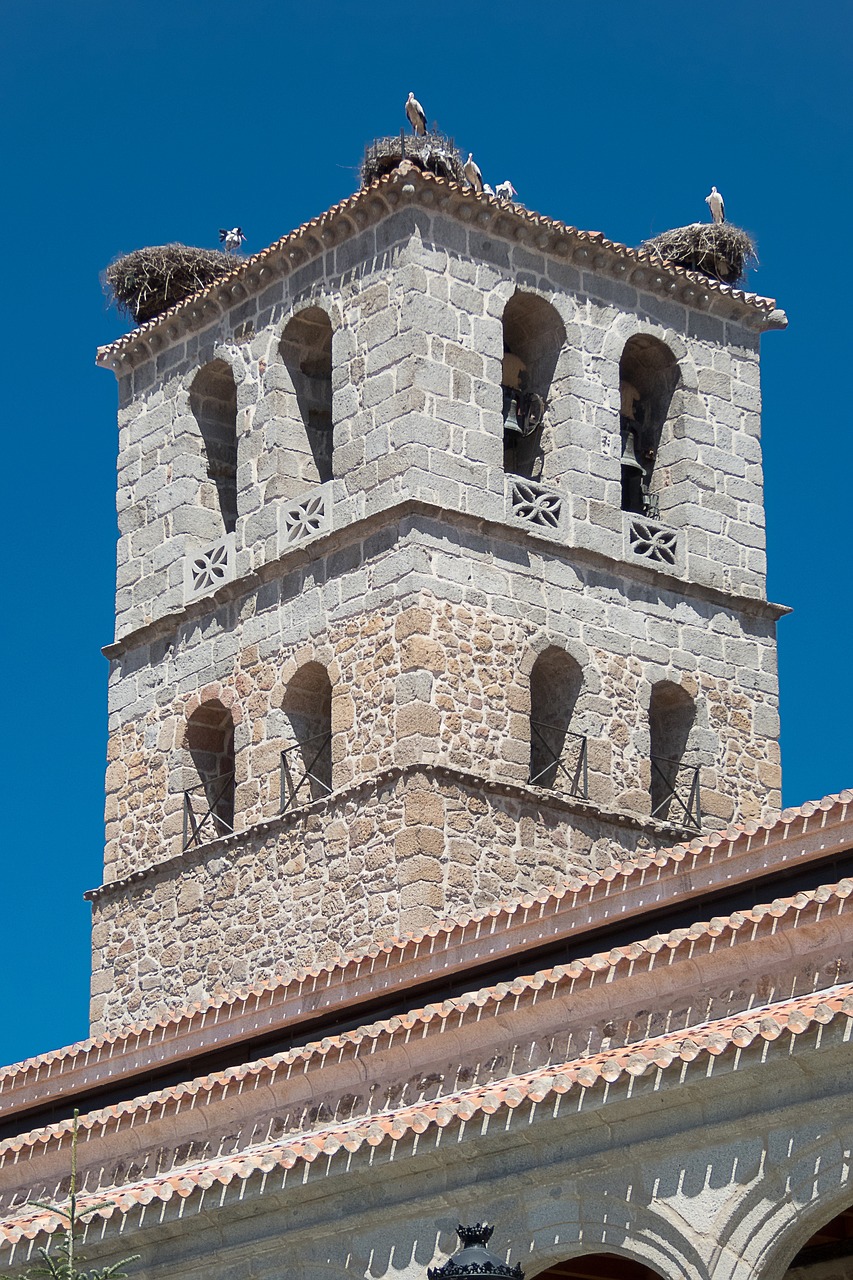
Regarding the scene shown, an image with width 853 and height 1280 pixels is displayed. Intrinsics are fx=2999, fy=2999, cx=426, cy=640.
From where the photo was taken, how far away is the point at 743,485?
3027cm

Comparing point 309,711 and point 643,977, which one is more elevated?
point 309,711

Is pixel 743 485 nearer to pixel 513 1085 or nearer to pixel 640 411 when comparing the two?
Answer: pixel 640 411

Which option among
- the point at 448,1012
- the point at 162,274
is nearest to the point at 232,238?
the point at 162,274

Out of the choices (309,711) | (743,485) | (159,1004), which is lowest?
(159,1004)

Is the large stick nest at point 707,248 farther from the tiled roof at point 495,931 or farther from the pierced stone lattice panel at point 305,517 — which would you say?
the tiled roof at point 495,931

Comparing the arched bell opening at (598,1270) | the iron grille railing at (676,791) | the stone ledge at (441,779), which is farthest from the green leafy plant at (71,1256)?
the iron grille railing at (676,791)

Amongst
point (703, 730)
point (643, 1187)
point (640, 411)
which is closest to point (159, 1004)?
point (703, 730)

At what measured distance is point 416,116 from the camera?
29078 millimetres

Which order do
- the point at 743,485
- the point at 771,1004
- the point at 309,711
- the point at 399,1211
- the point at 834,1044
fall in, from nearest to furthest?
the point at 834,1044 → the point at 399,1211 → the point at 771,1004 → the point at 309,711 → the point at 743,485

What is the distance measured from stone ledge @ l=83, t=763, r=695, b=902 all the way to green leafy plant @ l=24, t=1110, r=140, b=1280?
8.23 m

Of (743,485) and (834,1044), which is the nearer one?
(834,1044)

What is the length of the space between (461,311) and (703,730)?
4.63 m

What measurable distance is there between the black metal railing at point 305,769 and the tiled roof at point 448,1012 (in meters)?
6.53

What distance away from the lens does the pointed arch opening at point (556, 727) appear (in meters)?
27.6
